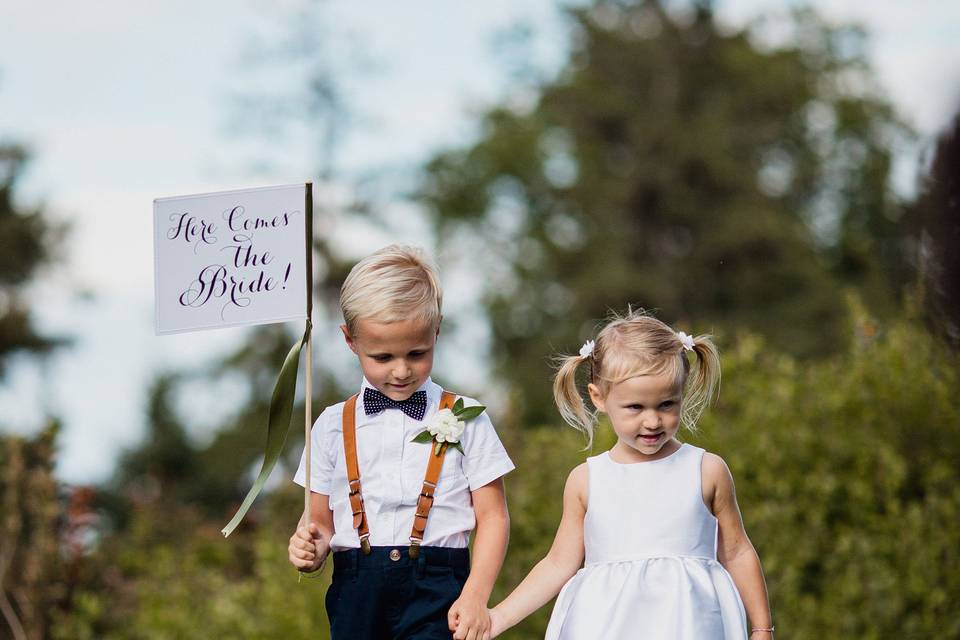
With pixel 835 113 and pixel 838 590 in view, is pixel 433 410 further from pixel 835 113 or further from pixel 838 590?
pixel 835 113

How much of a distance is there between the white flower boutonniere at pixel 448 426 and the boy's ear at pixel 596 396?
0.30 metres

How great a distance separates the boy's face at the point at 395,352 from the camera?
3.51m

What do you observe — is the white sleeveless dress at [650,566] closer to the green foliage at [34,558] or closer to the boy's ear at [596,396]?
the boy's ear at [596,396]

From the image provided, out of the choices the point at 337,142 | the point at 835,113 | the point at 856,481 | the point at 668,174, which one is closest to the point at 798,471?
the point at 856,481

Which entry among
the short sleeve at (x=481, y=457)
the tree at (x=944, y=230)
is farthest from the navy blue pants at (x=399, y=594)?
the tree at (x=944, y=230)

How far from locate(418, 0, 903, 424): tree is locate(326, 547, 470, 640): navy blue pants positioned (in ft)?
65.1

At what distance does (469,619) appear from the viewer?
135 inches

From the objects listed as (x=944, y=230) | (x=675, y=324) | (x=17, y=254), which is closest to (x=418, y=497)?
(x=944, y=230)

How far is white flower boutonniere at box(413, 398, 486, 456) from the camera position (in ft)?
11.8

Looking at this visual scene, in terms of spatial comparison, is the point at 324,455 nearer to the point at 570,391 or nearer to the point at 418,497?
the point at 418,497

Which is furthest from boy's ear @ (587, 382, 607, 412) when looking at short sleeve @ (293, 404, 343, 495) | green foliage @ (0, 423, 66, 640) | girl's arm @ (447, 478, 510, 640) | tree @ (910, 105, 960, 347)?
green foliage @ (0, 423, 66, 640)

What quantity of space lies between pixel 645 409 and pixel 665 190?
23.1 m

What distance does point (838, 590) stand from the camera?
683cm

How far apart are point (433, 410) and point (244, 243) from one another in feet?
2.32
